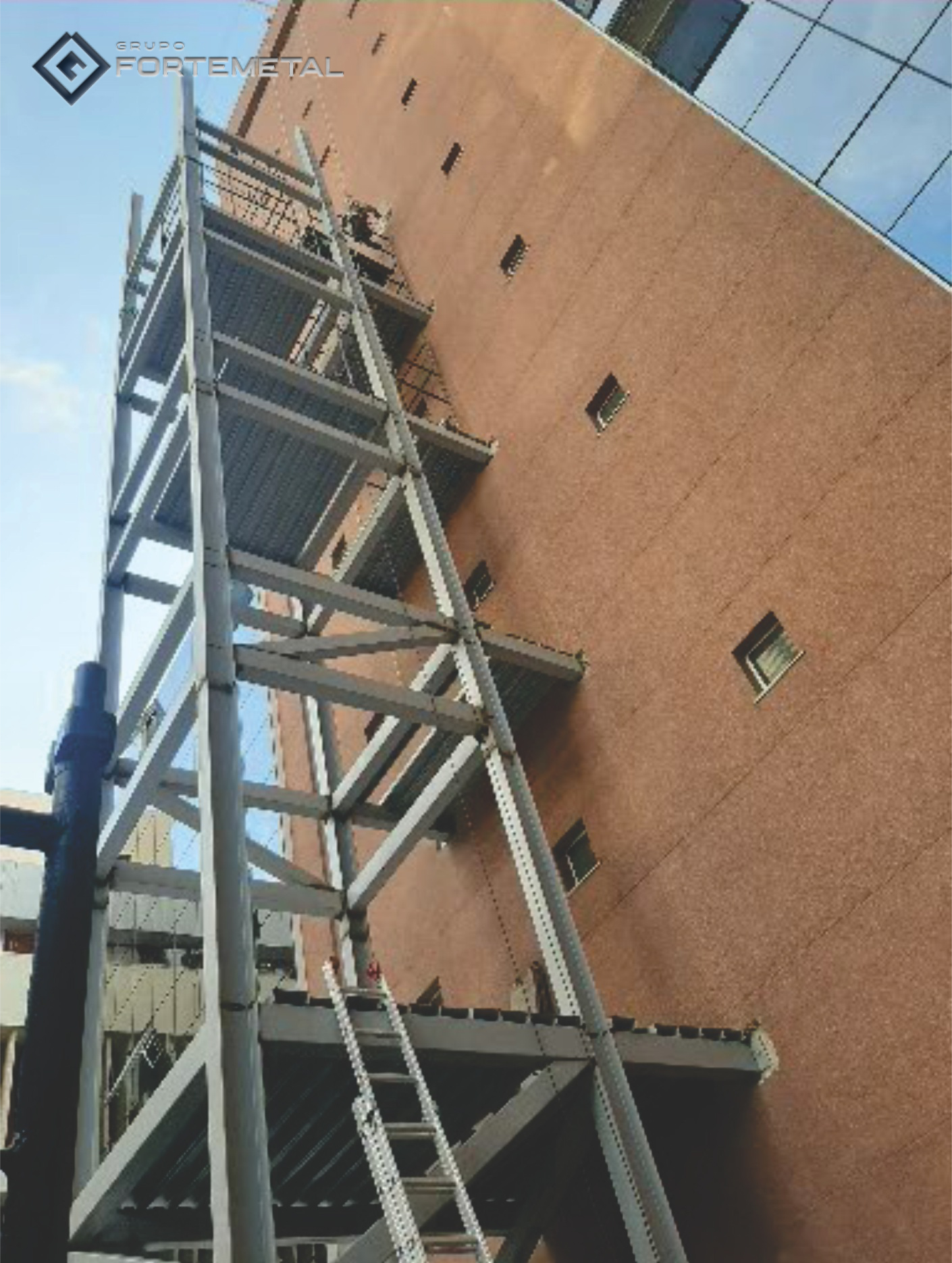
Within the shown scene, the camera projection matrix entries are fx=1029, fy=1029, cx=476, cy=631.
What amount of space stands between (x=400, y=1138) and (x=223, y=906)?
1734 mm

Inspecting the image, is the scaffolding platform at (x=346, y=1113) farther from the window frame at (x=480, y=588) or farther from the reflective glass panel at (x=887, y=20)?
the reflective glass panel at (x=887, y=20)

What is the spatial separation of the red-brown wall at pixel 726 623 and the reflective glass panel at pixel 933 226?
0.22 m

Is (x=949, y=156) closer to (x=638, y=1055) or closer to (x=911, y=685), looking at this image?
(x=911, y=685)

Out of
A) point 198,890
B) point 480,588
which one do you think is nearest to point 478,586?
point 480,588

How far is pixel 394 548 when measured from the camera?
46.4 feet

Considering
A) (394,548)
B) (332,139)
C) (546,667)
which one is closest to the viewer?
(546,667)

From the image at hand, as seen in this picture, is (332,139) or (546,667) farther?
(332,139)

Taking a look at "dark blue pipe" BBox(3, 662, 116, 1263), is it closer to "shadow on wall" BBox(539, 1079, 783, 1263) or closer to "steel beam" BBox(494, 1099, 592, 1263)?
"steel beam" BBox(494, 1099, 592, 1263)

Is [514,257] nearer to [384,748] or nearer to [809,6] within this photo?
[809,6]

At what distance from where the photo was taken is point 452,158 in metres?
17.0

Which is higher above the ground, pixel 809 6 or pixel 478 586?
pixel 809 6

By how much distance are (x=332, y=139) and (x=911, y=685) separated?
19765 mm

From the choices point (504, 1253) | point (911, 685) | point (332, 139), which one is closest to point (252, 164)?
point (332, 139)

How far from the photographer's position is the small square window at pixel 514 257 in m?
14.3
